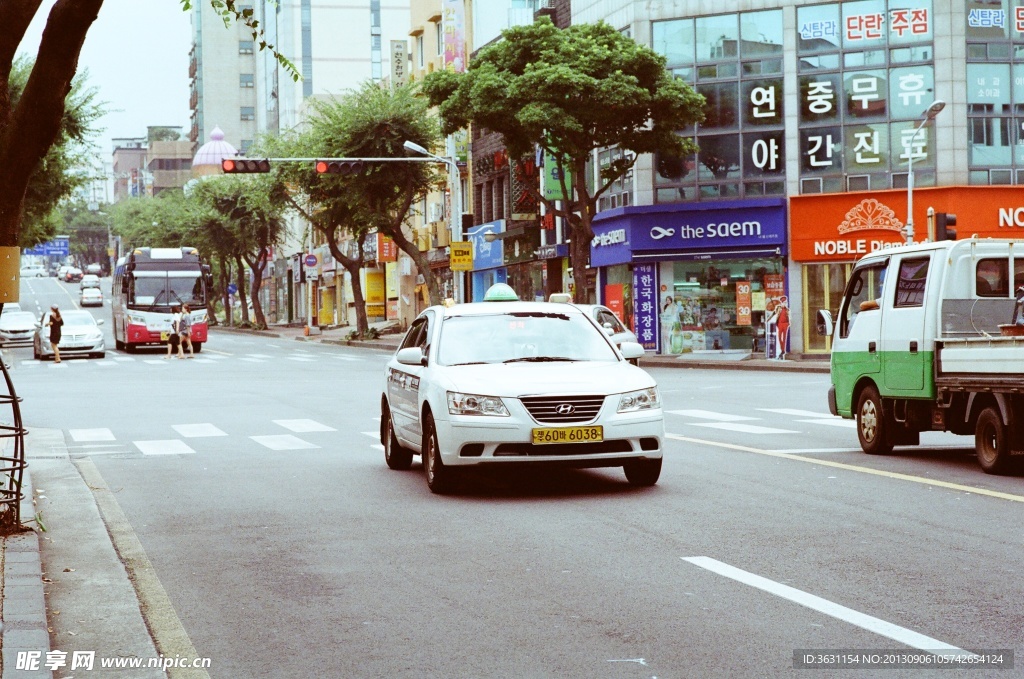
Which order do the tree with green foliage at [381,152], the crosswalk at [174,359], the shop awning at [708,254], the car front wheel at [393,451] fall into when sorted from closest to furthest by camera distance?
the car front wheel at [393,451], the crosswalk at [174,359], the shop awning at [708,254], the tree with green foliage at [381,152]

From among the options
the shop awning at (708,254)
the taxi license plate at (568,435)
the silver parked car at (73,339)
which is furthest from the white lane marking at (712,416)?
the silver parked car at (73,339)

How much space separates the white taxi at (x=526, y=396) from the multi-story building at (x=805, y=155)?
29461mm

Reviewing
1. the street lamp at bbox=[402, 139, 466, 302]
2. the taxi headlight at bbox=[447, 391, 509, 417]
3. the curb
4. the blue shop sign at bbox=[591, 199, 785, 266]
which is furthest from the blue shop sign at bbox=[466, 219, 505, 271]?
the curb

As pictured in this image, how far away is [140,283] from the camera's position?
52.0 meters

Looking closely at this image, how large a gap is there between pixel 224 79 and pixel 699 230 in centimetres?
10567

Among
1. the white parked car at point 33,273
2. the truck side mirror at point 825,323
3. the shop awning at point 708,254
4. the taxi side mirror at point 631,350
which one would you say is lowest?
the taxi side mirror at point 631,350

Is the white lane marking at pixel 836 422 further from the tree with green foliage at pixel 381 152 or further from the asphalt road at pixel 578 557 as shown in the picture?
the tree with green foliage at pixel 381 152

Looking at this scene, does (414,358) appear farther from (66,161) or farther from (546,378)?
(66,161)

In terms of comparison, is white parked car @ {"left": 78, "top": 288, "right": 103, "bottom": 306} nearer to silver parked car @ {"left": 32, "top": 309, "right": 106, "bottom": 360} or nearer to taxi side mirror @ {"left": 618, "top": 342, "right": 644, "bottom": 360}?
silver parked car @ {"left": 32, "top": 309, "right": 106, "bottom": 360}

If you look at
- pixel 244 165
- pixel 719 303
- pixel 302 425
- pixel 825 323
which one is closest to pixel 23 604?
pixel 825 323

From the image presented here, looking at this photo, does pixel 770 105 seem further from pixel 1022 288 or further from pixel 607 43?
pixel 1022 288

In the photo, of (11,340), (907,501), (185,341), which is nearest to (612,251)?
(185,341)

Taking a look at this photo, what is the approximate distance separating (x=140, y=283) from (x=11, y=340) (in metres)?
7.36

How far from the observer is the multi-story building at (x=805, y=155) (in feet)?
139
